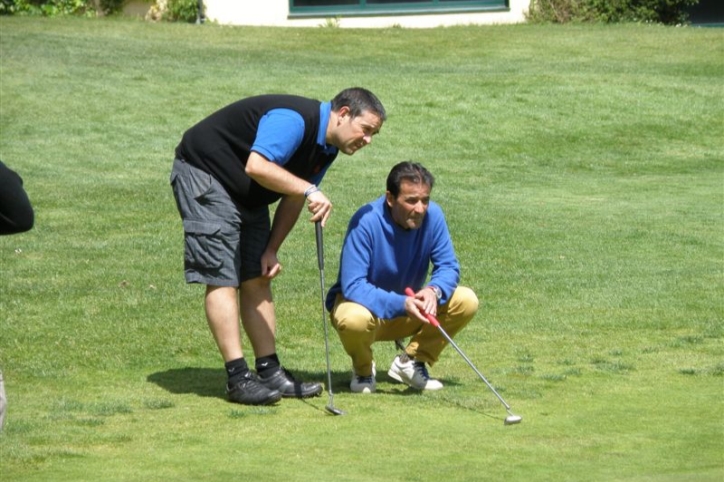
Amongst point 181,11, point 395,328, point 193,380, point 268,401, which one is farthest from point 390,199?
point 181,11

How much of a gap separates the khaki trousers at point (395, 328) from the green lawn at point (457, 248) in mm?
228

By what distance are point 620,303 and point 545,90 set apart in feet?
37.1

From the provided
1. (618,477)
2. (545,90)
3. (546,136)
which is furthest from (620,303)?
(545,90)

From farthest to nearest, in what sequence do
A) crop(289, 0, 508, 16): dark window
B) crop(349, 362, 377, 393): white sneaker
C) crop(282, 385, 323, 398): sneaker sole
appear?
1. crop(289, 0, 508, 16): dark window
2. crop(349, 362, 377, 393): white sneaker
3. crop(282, 385, 323, 398): sneaker sole

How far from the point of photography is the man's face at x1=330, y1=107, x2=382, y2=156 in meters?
6.07

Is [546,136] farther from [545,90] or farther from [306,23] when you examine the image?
[306,23]

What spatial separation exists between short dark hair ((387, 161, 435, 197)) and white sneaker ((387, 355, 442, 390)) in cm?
90

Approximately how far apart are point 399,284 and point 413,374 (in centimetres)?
47

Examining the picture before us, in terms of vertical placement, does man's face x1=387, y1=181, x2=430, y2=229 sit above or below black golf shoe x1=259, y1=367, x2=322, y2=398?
above

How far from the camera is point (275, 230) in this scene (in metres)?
6.58

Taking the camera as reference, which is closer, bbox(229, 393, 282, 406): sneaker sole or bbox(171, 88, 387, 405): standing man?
bbox(171, 88, 387, 405): standing man

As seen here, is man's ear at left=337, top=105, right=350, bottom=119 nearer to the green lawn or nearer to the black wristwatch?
the black wristwatch

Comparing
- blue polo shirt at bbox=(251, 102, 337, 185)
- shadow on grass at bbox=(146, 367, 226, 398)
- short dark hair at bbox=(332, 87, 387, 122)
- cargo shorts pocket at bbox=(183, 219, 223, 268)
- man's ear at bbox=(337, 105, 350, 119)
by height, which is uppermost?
short dark hair at bbox=(332, 87, 387, 122)

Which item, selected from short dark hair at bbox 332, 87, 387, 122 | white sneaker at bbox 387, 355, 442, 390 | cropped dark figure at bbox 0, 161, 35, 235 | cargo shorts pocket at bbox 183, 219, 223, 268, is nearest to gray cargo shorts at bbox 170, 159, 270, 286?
cargo shorts pocket at bbox 183, 219, 223, 268
